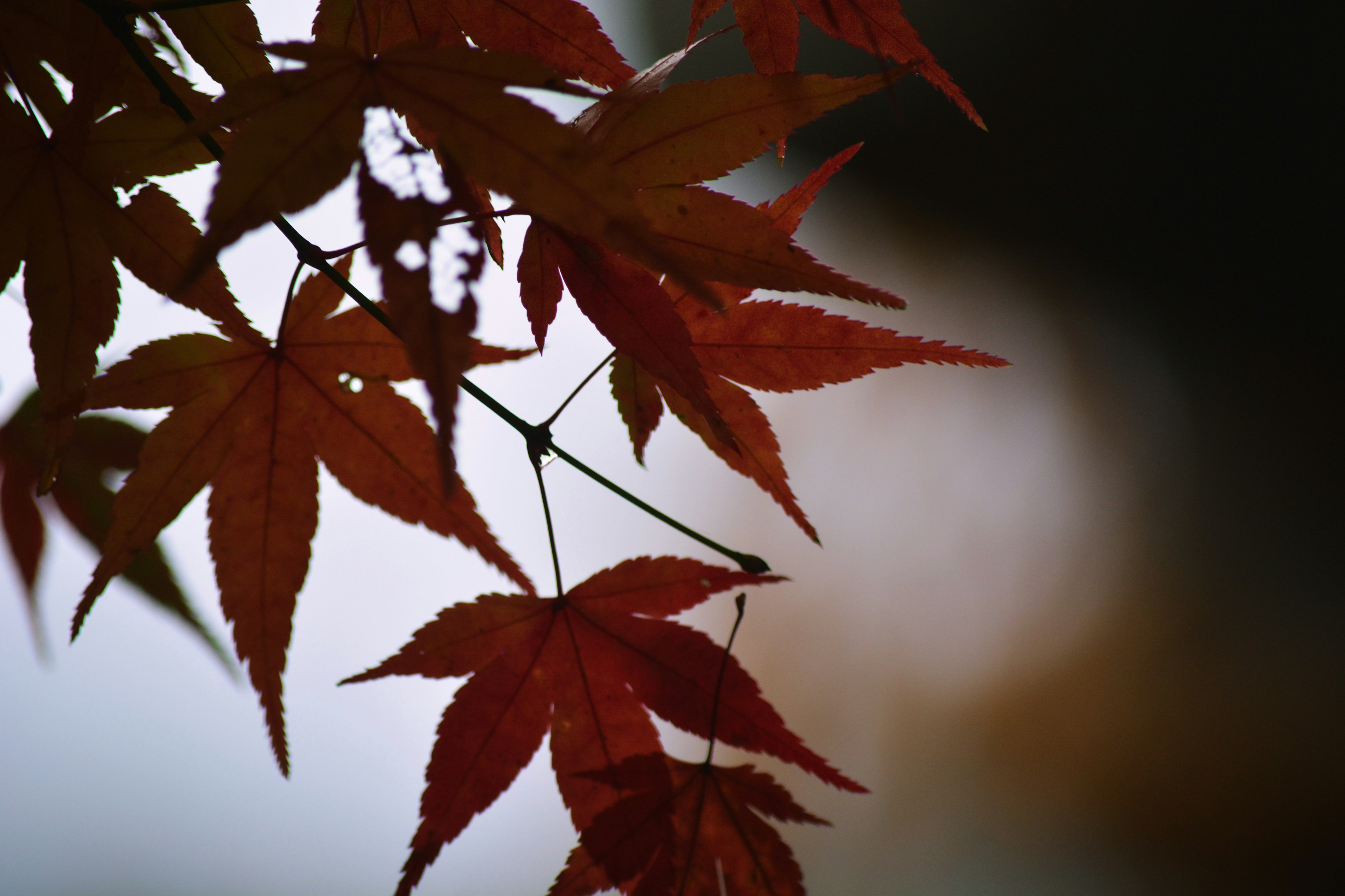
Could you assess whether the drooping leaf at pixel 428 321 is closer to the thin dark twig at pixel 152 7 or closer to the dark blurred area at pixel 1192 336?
the thin dark twig at pixel 152 7

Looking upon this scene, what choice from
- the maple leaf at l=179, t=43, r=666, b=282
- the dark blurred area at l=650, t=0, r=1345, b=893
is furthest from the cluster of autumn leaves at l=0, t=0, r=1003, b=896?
the dark blurred area at l=650, t=0, r=1345, b=893

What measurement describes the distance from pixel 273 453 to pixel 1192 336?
2.50 m

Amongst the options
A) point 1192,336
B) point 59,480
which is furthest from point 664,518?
point 1192,336

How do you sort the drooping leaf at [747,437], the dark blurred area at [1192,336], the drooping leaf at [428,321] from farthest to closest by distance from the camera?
the dark blurred area at [1192,336], the drooping leaf at [747,437], the drooping leaf at [428,321]

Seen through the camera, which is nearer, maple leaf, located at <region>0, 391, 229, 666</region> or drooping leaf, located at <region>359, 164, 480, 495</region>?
drooping leaf, located at <region>359, 164, 480, 495</region>

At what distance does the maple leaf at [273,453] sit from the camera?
1.48ft

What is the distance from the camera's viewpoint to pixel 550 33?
41 cm

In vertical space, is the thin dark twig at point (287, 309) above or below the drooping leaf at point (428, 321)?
above

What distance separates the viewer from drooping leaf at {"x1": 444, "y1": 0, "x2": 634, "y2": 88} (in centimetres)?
40

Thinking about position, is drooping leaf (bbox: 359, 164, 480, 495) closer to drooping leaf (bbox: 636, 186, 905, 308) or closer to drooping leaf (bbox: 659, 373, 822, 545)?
drooping leaf (bbox: 636, 186, 905, 308)

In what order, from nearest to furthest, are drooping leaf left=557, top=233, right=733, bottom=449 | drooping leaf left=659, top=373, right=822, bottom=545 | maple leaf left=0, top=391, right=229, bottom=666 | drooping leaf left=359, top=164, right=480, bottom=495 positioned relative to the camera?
drooping leaf left=359, top=164, right=480, bottom=495, drooping leaf left=557, top=233, right=733, bottom=449, drooping leaf left=659, top=373, right=822, bottom=545, maple leaf left=0, top=391, right=229, bottom=666

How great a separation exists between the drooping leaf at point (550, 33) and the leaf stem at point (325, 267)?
0.54 feet

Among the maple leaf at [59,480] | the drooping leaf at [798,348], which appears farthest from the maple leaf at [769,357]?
the maple leaf at [59,480]

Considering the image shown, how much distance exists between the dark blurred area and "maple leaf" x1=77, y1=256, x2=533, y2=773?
181 cm
